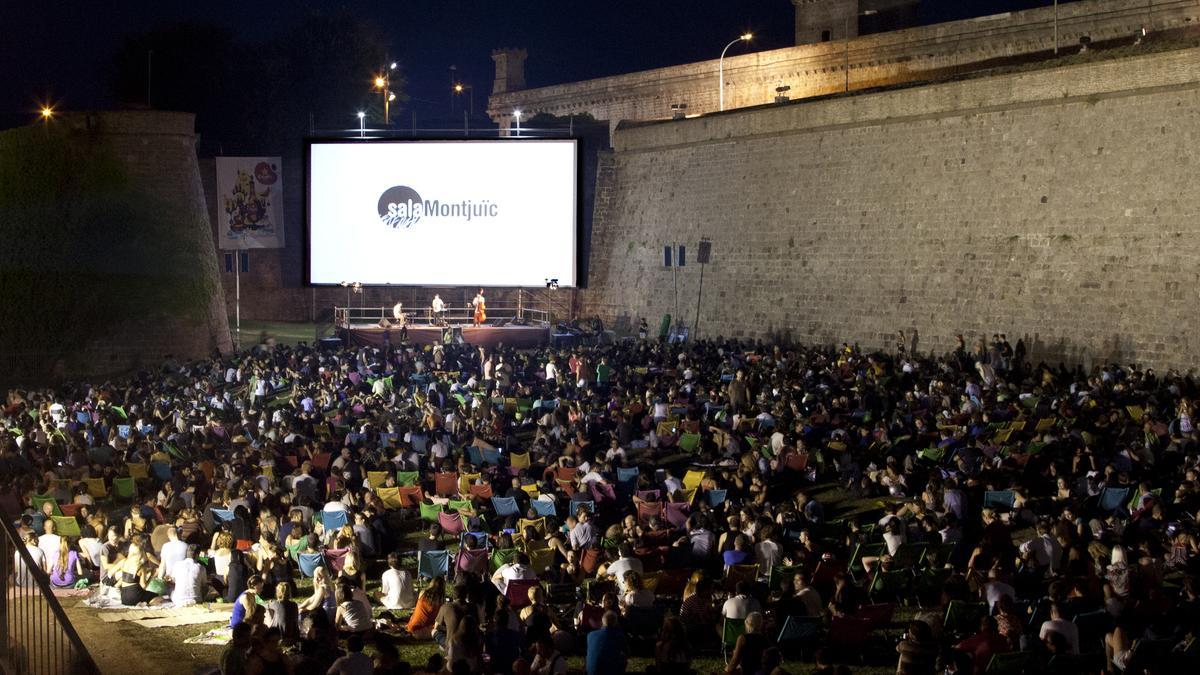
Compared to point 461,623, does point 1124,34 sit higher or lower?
higher

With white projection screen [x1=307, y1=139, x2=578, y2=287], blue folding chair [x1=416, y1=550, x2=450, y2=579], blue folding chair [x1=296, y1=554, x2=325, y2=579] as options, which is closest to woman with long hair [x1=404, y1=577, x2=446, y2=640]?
blue folding chair [x1=416, y1=550, x2=450, y2=579]

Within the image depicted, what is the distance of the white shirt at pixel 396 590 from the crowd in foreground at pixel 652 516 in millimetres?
25

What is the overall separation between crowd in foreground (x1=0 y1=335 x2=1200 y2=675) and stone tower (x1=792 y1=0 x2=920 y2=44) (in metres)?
28.1

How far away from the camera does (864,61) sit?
151 ft

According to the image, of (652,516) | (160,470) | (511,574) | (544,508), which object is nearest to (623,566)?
(511,574)

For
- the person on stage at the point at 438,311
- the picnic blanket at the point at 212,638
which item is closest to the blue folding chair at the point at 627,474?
the picnic blanket at the point at 212,638

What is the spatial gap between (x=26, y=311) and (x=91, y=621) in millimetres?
26015

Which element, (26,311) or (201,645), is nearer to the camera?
(201,645)

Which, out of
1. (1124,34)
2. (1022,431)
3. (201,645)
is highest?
(1124,34)

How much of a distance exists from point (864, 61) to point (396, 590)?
3686 cm

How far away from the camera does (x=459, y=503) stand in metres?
14.8

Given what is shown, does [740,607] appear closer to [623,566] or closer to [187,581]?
[623,566]

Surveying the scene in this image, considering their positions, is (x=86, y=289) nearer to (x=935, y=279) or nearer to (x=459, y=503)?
(x=935, y=279)

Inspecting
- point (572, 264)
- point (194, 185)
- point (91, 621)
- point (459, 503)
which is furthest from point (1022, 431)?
point (194, 185)
